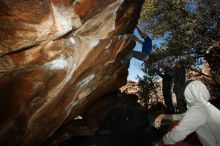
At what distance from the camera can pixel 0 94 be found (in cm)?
601

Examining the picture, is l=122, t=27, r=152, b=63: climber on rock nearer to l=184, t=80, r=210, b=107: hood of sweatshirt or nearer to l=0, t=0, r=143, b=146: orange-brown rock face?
l=0, t=0, r=143, b=146: orange-brown rock face

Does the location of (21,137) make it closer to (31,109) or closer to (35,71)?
(31,109)

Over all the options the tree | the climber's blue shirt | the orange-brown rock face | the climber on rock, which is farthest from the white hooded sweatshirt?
the tree

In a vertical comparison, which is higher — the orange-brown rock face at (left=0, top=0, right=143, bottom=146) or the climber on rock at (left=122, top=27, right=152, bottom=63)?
the climber on rock at (left=122, top=27, right=152, bottom=63)

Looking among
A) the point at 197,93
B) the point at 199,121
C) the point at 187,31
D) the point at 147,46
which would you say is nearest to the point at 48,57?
the point at 197,93

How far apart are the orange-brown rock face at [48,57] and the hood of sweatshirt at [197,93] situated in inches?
134

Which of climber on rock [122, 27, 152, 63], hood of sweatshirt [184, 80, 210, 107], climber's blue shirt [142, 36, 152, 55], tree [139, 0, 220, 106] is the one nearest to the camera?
hood of sweatshirt [184, 80, 210, 107]

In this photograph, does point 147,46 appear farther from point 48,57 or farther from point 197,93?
point 197,93

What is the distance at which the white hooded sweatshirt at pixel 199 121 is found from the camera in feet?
13.5

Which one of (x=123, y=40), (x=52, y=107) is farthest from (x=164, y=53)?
(x=52, y=107)

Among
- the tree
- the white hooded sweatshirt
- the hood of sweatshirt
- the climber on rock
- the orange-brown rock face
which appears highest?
the tree

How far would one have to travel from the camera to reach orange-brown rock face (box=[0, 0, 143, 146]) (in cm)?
614

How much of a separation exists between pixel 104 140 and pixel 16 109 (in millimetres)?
3741

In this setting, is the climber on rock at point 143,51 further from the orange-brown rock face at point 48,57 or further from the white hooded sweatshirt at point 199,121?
the white hooded sweatshirt at point 199,121
